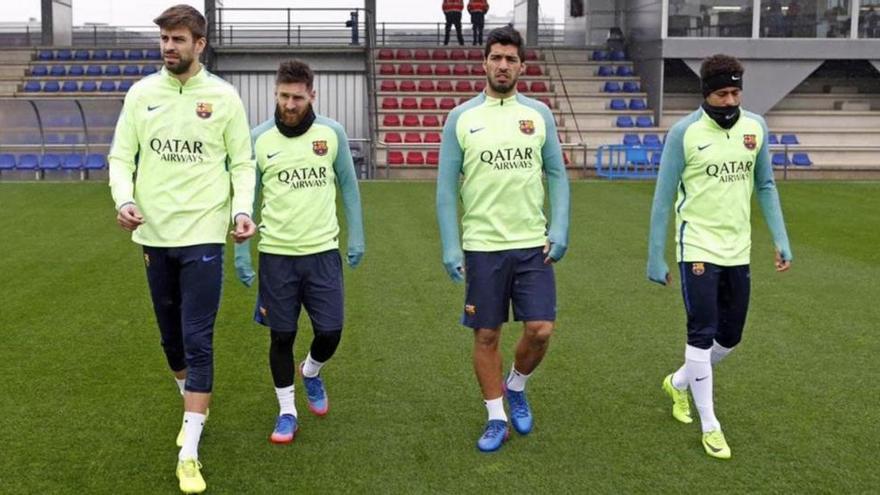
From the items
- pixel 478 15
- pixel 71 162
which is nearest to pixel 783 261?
pixel 71 162

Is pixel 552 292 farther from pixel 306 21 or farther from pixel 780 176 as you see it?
pixel 306 21

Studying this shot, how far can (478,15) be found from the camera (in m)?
29.4

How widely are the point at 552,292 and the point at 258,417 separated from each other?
63.2 inches

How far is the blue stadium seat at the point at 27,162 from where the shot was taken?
22188 millimetres

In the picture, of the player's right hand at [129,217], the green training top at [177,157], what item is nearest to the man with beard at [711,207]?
the green training top at [177,157]

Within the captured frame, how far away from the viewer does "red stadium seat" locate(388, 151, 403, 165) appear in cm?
2333

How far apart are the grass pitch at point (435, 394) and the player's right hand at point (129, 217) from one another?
107 cm

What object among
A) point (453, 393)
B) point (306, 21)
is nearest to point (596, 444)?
point (453, 393)

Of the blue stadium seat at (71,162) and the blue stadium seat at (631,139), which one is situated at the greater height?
the blue stadium seat at (631,139)

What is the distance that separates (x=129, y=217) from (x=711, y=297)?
250 cm

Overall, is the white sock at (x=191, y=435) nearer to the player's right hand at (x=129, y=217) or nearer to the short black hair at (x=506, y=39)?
the player's right hand at (x=129, y=217)

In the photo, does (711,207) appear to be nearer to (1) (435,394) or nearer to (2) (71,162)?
(1) (435,394)

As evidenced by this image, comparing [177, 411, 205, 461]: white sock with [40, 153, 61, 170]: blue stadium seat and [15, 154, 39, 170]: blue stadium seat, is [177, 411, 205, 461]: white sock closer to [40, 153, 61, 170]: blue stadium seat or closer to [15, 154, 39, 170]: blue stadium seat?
[40, 153, 61, 170]: blue stadium seat

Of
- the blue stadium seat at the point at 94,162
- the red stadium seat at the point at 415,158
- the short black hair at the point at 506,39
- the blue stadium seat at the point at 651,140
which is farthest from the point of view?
the blue stadium seat at the point at 651,140
